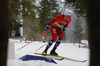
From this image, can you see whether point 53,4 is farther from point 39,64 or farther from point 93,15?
point 93,15

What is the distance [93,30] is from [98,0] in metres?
0.14

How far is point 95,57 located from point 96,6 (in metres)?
0.24

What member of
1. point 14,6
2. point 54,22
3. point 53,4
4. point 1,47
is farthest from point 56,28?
point 53,4

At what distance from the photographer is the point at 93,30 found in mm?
613

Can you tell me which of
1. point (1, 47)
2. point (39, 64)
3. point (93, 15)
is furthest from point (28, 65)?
point (93, 15)

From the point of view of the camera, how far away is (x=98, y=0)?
0.59 metres

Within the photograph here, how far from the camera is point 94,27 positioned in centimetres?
60

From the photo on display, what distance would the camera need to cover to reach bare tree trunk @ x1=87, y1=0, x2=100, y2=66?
59 centimetres

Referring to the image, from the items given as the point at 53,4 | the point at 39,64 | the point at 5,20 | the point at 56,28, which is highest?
the point at 53,4

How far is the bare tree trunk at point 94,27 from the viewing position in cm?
59

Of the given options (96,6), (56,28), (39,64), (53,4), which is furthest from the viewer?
(53,4)

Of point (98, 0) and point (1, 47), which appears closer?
point (98, 0)

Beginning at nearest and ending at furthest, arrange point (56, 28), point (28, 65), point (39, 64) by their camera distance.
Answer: point (28, 65) < point (39, 64) < point (56, 28)

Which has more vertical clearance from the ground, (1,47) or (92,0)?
(92,0)
